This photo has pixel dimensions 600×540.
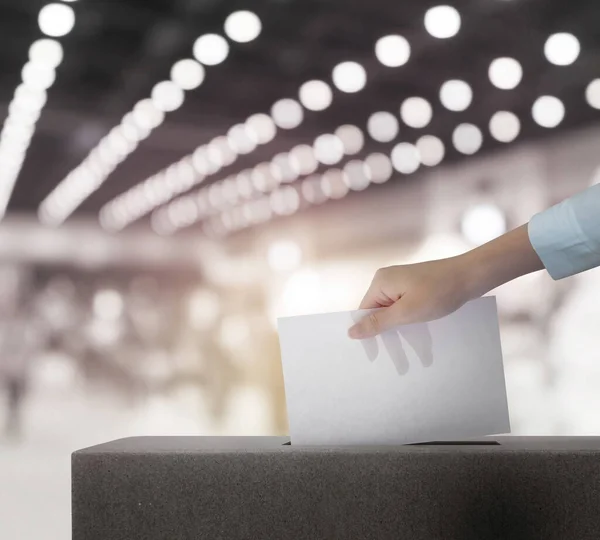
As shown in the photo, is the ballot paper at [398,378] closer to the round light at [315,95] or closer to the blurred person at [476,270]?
the blurred person at [476,270]

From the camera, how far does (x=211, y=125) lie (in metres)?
1.85

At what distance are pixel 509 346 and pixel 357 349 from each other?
3.75 feet

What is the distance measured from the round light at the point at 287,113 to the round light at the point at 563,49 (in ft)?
2.13

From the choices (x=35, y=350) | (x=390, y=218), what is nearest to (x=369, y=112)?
(x=390, y=218)

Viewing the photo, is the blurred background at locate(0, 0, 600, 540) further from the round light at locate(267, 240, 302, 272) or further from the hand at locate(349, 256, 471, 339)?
the hand at locate(349, 256, 471, 339)

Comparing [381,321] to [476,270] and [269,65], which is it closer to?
[476,270]

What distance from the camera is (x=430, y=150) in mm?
1842

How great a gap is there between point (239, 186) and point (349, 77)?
0.40m

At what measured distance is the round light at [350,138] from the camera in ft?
6.04

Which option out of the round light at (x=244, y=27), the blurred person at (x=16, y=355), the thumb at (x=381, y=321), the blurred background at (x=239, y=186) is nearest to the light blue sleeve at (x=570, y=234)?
the thumb at (x=381, y=321)

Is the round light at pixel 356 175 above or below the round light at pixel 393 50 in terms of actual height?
below

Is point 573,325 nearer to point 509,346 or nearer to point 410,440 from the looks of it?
point 509,346

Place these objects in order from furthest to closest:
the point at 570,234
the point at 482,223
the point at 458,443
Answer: the point at 482,223
the point at 458,443
the point at 570,234

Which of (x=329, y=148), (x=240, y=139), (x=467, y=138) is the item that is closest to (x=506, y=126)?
(x=467, y=138)
